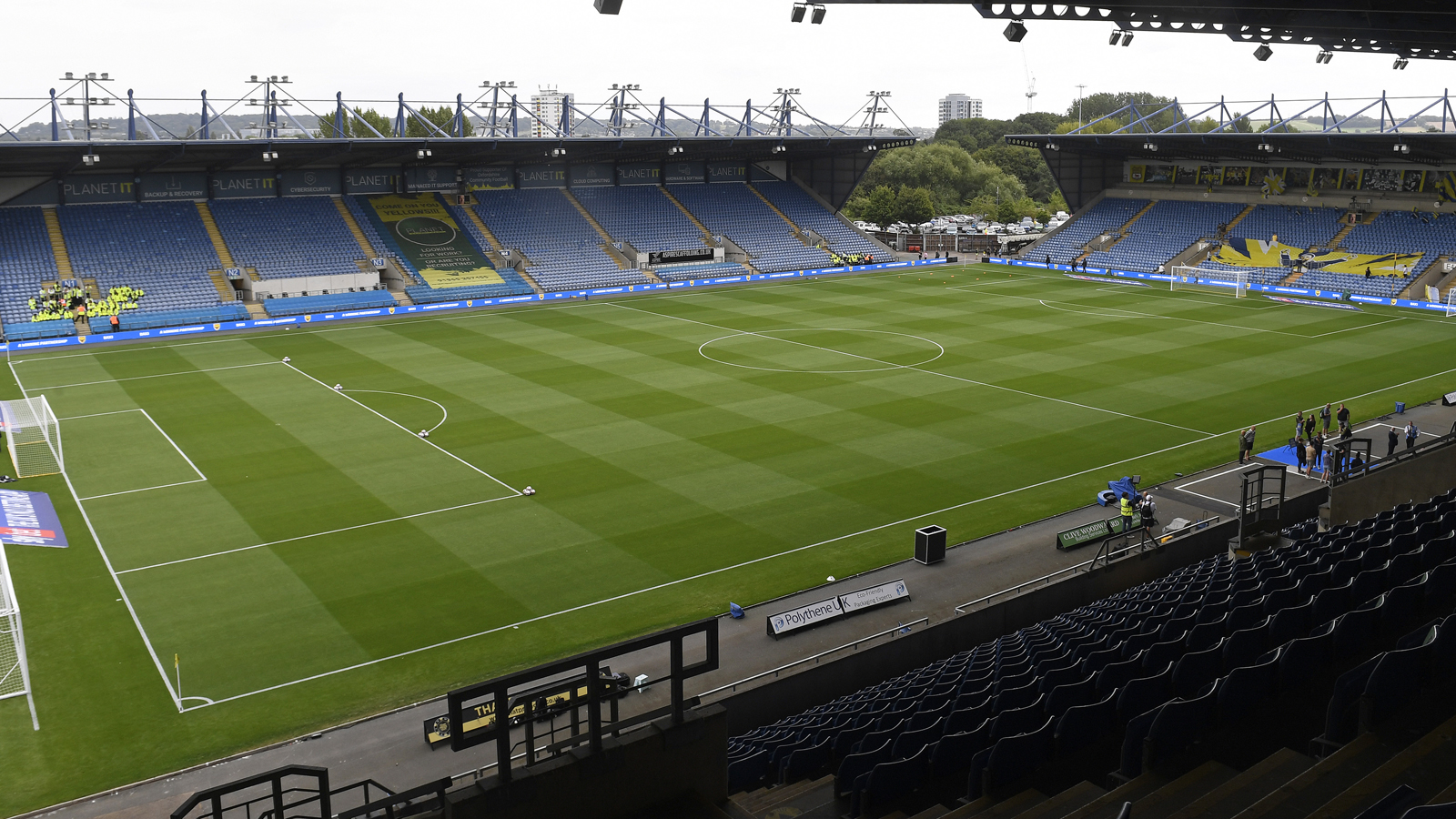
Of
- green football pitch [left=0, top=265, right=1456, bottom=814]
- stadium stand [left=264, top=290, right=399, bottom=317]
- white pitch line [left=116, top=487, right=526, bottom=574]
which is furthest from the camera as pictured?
stadium stand [left=264, top=290, right=399, bottom=317]

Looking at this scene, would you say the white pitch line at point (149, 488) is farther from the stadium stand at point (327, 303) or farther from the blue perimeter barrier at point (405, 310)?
the stadium stand at point (327, 303)

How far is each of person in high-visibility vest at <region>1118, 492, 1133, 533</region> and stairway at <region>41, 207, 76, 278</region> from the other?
53.1m

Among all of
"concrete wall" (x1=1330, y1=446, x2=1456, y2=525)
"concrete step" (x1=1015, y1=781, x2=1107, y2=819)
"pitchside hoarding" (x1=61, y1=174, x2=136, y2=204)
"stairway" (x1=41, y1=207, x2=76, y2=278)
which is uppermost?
"pitchside hoarding" (x1=61, y1=174, x2=136, y2=204)

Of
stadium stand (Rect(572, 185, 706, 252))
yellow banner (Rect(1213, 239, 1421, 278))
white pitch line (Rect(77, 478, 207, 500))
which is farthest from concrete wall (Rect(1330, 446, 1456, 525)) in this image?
stadium stand (Rect(572, 185, 706, 252))

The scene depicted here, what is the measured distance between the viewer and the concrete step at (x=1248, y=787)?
24.5 ft

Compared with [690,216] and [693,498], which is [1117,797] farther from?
[690,216]

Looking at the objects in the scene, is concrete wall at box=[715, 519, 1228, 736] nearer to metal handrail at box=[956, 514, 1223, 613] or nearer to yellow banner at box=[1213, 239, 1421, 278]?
metal handrail at box=[956, 514, 1223, 613]

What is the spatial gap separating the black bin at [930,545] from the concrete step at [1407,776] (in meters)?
15.7

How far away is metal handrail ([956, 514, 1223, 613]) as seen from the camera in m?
20.9

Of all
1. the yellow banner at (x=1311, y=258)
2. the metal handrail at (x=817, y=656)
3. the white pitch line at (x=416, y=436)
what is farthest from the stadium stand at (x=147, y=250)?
the yellow banner at (x=1311, y=258)

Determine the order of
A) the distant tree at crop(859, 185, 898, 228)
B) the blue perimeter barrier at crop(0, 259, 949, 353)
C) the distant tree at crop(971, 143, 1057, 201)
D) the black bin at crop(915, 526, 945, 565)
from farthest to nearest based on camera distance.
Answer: the distant tree at crop(971, 143, 1057, 201) → the distant tree at crop(859, 185, 898, 228) → the blue perimeter barrier at crop(0, 259, 949, 353) → the black bin at crop(915, 526, 945, 565)

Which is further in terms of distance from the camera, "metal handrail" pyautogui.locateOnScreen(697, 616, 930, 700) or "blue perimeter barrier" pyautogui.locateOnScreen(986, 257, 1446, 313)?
"blue perimeter barrier" pyautogui.locateOnScreen(986, 257, 1446, 313)

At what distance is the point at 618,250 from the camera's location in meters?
74.0

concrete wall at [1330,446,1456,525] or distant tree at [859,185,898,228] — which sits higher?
distant tree at [859,185,898,228]
